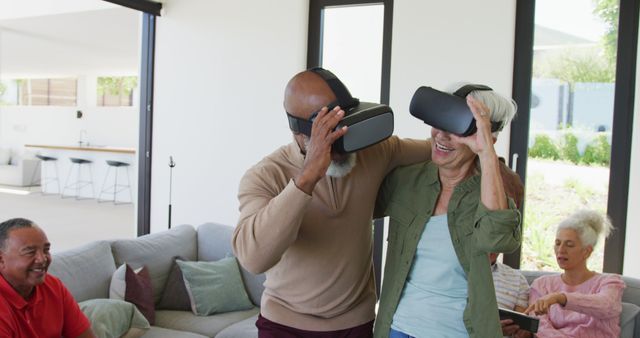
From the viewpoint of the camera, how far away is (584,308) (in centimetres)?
250

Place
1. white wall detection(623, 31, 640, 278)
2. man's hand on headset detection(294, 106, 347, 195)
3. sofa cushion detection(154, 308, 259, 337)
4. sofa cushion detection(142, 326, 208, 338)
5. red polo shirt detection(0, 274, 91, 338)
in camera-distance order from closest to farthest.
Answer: man's hand on headset detection(294, 106, 347, 195), red polo shirt detection(0, 274, 91, 338), sofa cushion detection(142, 326, 208, 338), sofa cushion detection(154, 308, 259, 337), white wall detection(623, 31, 640, 278)

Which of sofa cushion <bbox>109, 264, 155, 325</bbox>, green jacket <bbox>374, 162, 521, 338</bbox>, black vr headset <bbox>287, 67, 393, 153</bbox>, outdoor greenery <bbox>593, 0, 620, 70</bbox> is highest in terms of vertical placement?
outdoor greenery <bbox>593, 0, 620, 70</bbox>

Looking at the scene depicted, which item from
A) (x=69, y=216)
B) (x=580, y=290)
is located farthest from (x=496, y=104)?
(x=69, y=216)

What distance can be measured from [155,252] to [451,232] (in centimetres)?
264

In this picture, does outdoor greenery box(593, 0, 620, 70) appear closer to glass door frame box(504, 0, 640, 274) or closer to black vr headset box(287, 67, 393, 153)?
glass door frame box(504, 0, 640, 274)

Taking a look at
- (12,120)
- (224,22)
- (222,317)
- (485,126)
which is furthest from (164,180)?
(12,120)

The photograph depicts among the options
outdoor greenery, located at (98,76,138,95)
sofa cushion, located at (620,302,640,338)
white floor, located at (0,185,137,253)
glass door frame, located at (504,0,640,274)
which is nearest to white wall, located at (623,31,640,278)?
glass door frame, located at (504,0,640,274)

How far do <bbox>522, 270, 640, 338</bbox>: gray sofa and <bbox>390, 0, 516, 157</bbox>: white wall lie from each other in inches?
52.2

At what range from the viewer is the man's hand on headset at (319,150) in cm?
123

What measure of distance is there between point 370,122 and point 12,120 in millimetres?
14645

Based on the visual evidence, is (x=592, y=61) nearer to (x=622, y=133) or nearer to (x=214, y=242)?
(x=622, y=133)

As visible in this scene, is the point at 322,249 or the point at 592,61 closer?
the point at 322,249

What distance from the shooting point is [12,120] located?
45.5ft

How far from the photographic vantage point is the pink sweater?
2.51 metres
